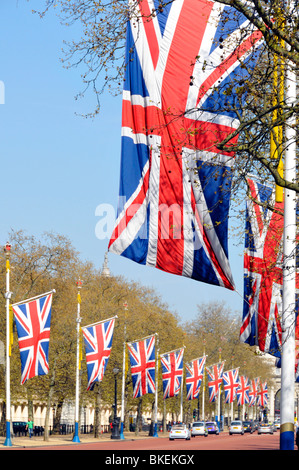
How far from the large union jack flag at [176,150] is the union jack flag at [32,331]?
69.1ft

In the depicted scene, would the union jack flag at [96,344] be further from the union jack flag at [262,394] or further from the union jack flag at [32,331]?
the union jack flag at [262,394]

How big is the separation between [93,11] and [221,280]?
5048 millimetres

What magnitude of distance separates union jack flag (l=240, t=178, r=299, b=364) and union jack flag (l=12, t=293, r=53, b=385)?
14178mm

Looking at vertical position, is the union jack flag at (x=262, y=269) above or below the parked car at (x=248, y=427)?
above

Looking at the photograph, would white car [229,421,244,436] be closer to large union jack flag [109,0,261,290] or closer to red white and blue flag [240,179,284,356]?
red white and blue flag [240,179,284,356]

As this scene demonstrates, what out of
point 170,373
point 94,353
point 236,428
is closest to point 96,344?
point 94,353

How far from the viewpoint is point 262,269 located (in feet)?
67.2

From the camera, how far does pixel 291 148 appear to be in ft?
55.3

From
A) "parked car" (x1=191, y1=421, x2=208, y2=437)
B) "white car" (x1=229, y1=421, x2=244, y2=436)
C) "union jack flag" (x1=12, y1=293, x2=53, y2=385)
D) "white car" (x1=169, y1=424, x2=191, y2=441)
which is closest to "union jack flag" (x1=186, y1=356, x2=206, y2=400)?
"white car" (x1=169, y1=424, x2=191, y2=441)

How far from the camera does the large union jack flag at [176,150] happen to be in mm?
14039

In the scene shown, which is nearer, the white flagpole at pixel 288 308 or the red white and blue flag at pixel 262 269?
the white flagpole at pixel 288 308

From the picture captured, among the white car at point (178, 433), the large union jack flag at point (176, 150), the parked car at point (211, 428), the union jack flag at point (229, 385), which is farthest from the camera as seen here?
the parked car at point (211, 428)

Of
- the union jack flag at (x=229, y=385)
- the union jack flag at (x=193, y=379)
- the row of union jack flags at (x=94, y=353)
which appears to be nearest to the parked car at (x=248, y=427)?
the union jack flag at (x=229, y=385)

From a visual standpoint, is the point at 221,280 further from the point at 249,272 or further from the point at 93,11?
the point at 249,272
